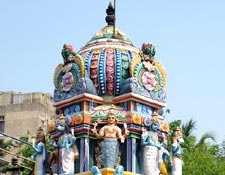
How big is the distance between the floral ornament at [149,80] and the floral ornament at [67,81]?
142 cm

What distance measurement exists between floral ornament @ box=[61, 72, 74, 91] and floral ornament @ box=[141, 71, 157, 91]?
4.65ft

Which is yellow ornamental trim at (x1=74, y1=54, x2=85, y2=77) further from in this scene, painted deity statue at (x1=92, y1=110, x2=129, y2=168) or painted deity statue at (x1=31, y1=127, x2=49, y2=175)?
painted deity statue at (x1=31, y1=127, x2=49, y2=175)

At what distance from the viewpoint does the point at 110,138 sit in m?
13.1

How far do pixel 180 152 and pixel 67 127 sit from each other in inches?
93.5

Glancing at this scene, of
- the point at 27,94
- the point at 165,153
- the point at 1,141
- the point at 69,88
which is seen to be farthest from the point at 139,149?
the point at 27,94

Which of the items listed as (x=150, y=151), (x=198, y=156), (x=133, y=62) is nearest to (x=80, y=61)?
(x=133, y=62)

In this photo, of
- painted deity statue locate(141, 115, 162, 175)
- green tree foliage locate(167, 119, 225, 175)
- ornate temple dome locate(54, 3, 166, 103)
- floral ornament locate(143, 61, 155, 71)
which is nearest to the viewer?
painted deity statue locate(141, 115, 162, 175)

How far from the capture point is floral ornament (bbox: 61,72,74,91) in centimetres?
1403

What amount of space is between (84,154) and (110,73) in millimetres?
1742

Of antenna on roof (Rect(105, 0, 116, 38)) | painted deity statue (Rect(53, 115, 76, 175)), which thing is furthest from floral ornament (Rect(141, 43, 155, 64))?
painted deity statue (Rect(53, 115, 76, 175))

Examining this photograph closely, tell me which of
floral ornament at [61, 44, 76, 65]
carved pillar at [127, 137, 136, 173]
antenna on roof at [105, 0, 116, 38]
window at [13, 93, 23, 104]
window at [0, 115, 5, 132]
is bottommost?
carved pillar at [127, 137, 136, 173]

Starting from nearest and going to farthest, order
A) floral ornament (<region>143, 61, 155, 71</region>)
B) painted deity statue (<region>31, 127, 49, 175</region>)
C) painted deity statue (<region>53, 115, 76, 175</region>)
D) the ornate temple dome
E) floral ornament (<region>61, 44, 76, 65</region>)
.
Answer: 1. painted deity statue (<region>53, 115, 76, 175</region>)
2. the ornate temple dome
3. painted deity statue (<region>31, 127, 49, 175</region>)
4. floral ornament (<region>143, 61, 155, 71</region>)
5. floral ornament (<region>61, 44, 76, 65</region>)

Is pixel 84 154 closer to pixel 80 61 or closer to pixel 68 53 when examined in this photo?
pixel 80 61

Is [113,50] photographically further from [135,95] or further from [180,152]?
[180,152]
